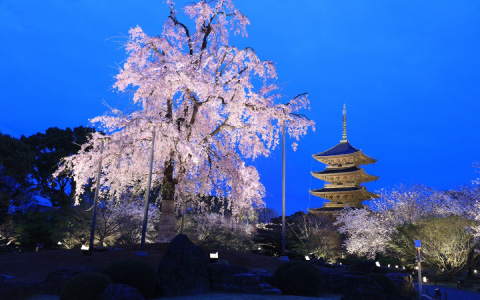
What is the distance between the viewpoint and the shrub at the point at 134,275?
9.84 m

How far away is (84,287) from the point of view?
8.70m

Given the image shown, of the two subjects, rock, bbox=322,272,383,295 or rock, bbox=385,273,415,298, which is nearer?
rock, bbox=322,272,383,295

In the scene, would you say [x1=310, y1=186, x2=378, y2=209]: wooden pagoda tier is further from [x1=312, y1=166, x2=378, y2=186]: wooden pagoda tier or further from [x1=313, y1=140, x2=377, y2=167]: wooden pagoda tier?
[x1=313, y1=140, x2=377, y2=167]: wooden pagoda tier

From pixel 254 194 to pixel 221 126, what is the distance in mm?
3480

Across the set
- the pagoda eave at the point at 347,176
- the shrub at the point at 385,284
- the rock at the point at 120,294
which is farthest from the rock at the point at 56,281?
the pagoda eave at the point at 347,176

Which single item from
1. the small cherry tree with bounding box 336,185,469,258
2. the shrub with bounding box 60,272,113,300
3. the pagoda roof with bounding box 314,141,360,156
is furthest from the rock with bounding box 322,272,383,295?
the pagoda roof with bounding box 314,141,360,156

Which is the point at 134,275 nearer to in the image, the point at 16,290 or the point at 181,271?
the point at 181,271

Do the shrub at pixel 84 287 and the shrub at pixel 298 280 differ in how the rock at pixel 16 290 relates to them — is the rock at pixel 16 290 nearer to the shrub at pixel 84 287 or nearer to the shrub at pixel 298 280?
the shrub at pixel 84 287

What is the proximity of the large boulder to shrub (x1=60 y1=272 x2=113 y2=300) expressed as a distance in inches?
78.0

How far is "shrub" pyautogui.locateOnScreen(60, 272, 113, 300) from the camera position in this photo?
8.66 meters

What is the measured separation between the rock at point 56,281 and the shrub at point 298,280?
235 inches

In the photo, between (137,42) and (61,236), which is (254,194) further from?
(61,236)

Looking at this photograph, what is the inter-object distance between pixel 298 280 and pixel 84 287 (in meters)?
6.15

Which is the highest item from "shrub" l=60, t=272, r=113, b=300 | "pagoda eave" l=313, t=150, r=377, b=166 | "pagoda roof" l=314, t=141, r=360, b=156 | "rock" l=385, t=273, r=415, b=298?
"pagoda roof" l=314, t=141, r=360, b=156
